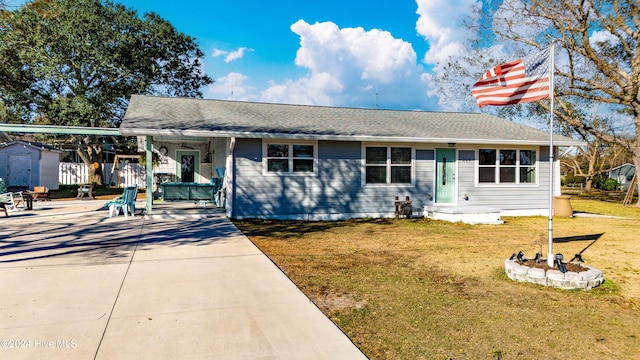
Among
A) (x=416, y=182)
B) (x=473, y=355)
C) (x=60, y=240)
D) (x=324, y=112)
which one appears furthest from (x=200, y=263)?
(x=324, y=112)

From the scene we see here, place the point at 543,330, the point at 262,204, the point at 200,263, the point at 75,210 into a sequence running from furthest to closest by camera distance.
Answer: the point at 75,210 < the point at 262,204 < the point at 200,263 < the point at 543,330

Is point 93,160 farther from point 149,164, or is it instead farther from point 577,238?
point 577,238

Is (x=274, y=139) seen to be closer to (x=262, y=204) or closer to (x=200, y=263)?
(x=262, y=204)

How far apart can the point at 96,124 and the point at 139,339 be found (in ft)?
75.9

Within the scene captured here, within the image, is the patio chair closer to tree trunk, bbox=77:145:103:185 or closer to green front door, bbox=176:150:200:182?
green front door, bbox=176:150:200:182

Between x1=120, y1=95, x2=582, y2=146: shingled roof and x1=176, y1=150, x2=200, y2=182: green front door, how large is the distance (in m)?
3.53

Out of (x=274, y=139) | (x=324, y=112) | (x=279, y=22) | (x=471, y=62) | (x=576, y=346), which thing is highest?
(x=279, y=22)

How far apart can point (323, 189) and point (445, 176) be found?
172 inches

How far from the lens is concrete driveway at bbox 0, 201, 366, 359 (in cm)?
319

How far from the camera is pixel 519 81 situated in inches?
245

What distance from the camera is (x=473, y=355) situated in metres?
3.13

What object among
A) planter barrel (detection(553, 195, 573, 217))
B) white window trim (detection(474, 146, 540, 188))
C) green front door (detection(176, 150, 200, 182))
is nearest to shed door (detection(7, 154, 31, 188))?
green front door (detection(176, 150, 200, 182))

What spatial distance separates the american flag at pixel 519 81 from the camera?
5.98 meters

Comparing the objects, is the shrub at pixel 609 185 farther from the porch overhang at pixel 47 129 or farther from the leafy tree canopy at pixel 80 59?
the porch overhang at pixel 47 129
